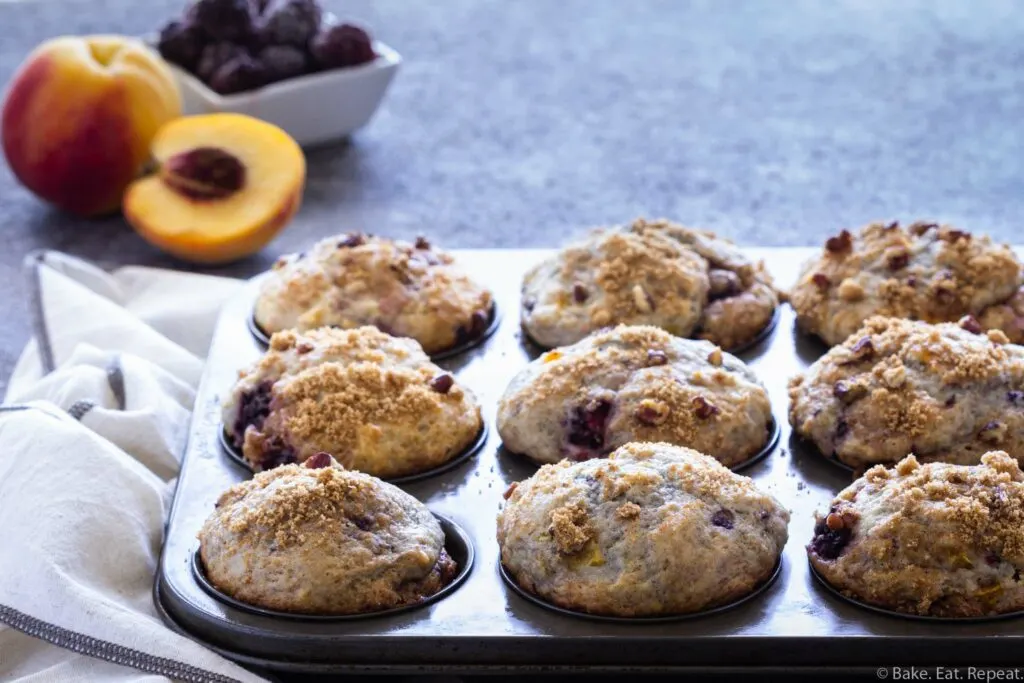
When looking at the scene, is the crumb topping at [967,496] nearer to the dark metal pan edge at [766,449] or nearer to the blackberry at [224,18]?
the dark metal pan edge at [766,449]

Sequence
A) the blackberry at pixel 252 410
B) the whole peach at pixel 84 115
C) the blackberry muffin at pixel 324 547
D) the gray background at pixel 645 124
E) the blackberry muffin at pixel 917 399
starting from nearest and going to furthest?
the blackberry muffin at pixel 324 547, the blackberry muffin at pixel 917 399, the blackberry at pixel 252 410, the whole peach at pixel 84 115, the gray background at pixel 645 124

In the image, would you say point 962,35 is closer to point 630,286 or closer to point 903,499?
point 630,286

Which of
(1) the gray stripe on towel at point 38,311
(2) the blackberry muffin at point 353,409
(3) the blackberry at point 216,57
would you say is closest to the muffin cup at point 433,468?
(2) the blackberry muffin at point 353,409

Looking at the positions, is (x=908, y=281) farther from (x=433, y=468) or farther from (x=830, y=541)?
(x=433, y=468)

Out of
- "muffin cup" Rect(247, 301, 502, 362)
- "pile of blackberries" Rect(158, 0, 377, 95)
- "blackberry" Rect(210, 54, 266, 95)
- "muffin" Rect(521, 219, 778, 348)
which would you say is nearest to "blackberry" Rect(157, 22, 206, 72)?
"pile of blackberries" Rect(158, 0, 377, 95)

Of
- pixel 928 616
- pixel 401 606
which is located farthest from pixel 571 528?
pixel 928 616

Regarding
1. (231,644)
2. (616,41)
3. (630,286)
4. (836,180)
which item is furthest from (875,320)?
(616,41)
